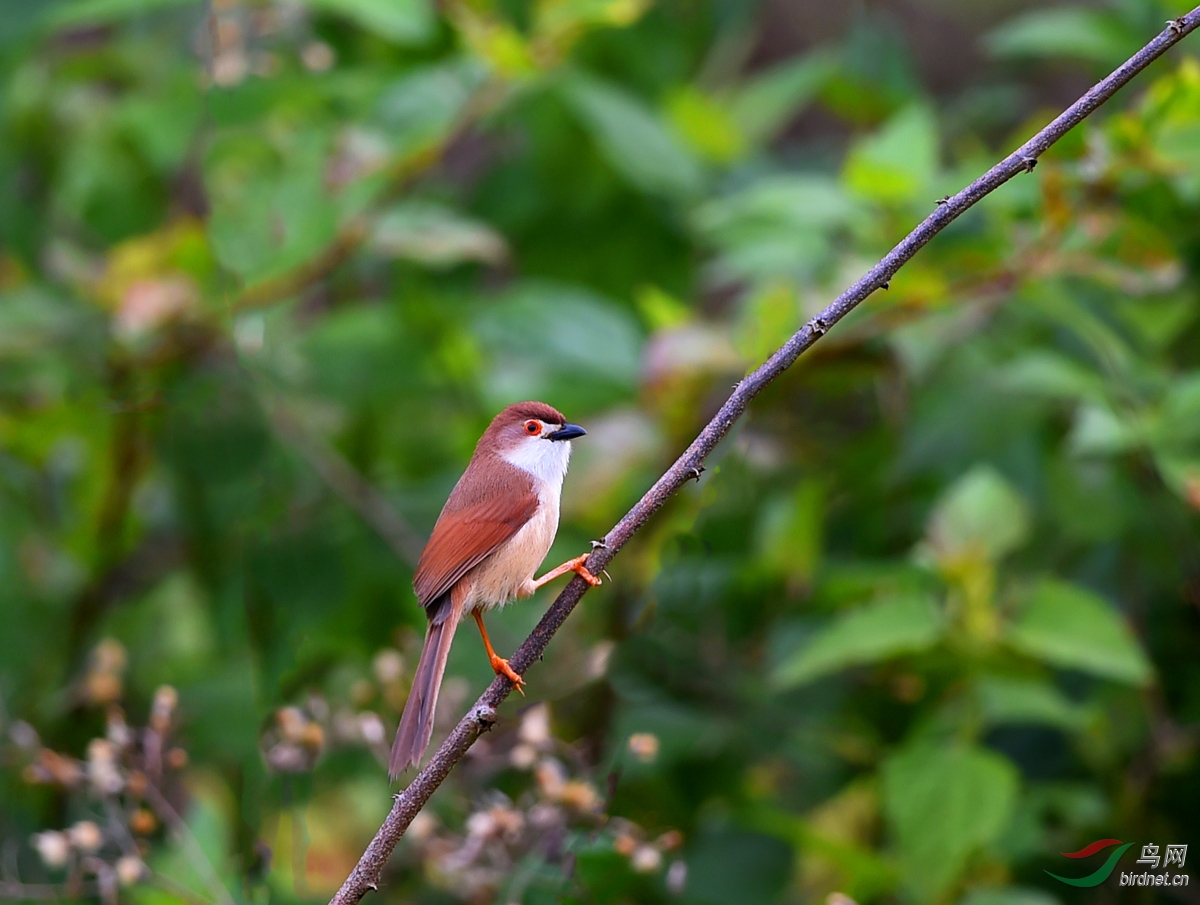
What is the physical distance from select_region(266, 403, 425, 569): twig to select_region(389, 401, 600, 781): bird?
55.2 inches

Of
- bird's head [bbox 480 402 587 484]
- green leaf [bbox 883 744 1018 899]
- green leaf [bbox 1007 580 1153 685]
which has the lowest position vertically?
green leaf [bbox 883 744 1018 899]

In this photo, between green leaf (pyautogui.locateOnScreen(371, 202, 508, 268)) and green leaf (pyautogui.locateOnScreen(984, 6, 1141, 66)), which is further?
green leaf (pyautogui.locateOnScreen(984, 6, 1141, 66))

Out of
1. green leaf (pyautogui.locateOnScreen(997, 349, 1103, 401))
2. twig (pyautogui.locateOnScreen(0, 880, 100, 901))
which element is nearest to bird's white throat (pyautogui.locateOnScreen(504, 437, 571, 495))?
twig (pyautogui.locateOnScreen(0, 880, 100, 901))

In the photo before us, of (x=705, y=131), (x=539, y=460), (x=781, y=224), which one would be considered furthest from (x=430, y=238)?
(x=539, y=460)

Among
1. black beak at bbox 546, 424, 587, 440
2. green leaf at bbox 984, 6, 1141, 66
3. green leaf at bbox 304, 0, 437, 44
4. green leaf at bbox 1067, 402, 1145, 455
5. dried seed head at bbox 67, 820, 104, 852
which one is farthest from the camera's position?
green leaf at bbox 984, 6, 1141, 66

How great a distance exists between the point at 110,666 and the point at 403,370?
3.89ft

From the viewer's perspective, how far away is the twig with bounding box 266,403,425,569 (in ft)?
10.6

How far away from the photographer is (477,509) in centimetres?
173

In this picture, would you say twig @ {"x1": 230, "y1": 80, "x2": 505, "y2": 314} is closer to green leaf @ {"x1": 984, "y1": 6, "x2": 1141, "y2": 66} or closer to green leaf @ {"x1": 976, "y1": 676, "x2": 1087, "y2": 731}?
green leaf @ {"x1": 984, "y1": 6, "x2": 1141, "y2": 66}

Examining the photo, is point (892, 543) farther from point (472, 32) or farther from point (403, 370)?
point (472, 32)

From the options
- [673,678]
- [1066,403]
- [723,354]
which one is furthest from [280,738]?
[1066,403]

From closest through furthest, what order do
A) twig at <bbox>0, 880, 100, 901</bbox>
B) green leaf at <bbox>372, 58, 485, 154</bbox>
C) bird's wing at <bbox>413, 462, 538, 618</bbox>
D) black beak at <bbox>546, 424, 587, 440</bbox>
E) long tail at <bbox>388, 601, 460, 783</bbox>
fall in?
long tail at <bbox>388, 601, 460, 783</bbox> < bird's wing at <bbox>413, 462, 538, 618</bbox> < black beak at <bbox>546, 424, 587, 440</bbox> < twig at <bbox>0, 880, 100, 901</bbox> < green leaf at <bbox>372, 58, 485, 154</bbox>

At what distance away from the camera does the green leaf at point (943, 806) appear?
8.25ft

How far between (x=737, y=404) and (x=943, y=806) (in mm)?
1614
